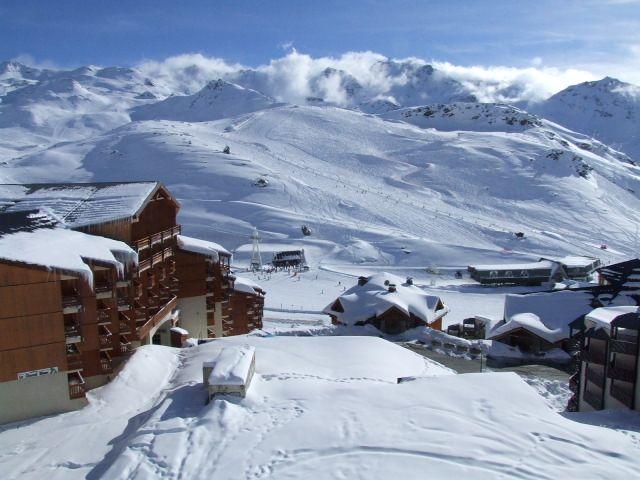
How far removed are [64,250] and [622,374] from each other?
15.8 meters

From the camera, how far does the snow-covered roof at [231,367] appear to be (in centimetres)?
1220

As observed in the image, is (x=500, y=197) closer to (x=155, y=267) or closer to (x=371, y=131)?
(x=371, y=131)

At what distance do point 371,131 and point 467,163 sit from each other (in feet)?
99.9

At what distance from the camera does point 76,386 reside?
49.3ft

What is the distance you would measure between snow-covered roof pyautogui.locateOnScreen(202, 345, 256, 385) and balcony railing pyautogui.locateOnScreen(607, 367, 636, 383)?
9.81 metres

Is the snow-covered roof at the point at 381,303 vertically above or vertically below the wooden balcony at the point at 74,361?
below

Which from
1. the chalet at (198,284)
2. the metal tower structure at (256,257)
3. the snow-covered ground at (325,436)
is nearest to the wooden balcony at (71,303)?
the snow-covered ground at (325,436)

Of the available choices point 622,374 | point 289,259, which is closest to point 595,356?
point 622,374

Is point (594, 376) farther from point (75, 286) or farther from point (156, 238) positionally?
point (156, 238)

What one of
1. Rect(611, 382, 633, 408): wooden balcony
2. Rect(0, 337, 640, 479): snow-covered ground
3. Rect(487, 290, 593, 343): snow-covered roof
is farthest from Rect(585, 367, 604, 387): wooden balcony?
Rect(487, 290, 593, 343): snow-covered roof

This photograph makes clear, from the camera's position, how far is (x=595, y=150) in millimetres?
141625

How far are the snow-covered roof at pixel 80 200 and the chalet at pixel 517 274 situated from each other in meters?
38.0

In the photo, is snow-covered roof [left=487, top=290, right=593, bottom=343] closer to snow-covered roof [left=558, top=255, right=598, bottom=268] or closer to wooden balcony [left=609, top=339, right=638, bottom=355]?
wooden balcony [left=609, top=339, right=638, bottom=355]

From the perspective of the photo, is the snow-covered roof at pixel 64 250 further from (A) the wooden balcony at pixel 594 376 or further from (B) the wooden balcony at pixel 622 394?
(B) the wooden balcony at pixel 622 394
